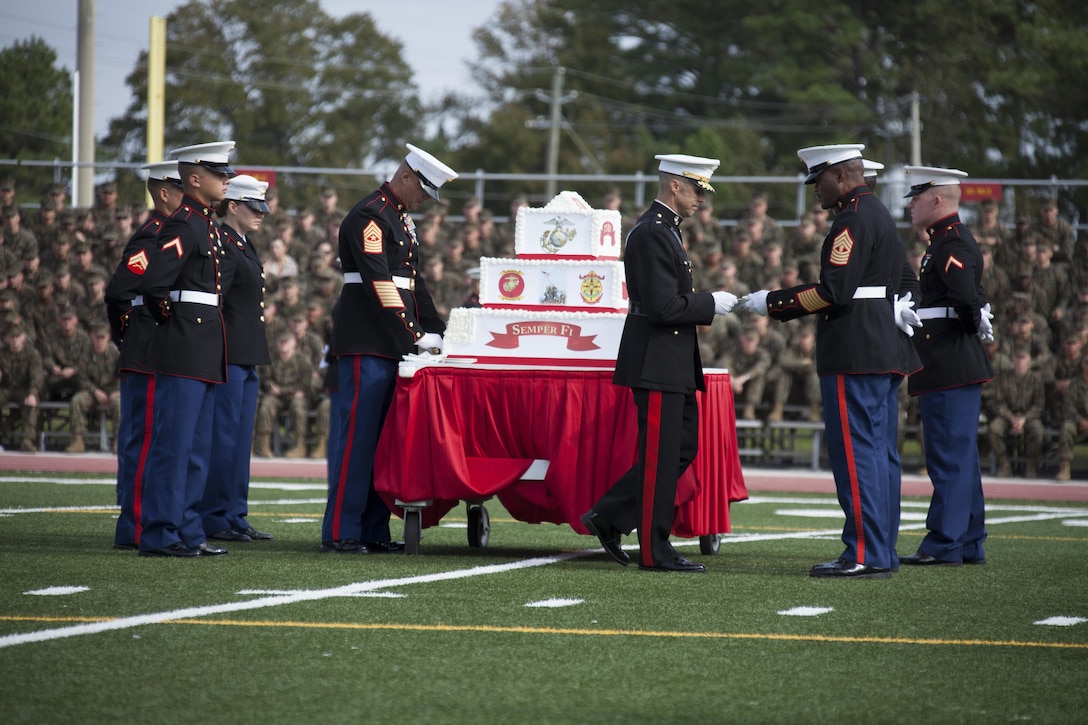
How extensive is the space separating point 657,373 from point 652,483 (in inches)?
21.7

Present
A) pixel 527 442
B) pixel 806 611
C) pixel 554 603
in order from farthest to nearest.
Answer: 1. pixel 527 442
2. pixel 554 603
3. pixel 806 611

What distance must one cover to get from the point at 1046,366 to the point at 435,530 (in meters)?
9.03

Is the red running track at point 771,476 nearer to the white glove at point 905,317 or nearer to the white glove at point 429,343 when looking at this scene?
the white glove at point 429,343

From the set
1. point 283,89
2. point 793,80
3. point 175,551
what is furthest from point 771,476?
point 283,89

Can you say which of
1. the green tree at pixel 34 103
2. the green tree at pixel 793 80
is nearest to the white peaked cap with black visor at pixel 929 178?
the green tree at pixel 793 80

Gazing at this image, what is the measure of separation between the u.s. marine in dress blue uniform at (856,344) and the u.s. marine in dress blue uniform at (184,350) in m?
2.97

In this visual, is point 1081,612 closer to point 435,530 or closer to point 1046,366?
point 435,530

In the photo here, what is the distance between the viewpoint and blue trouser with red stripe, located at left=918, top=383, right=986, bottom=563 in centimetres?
814

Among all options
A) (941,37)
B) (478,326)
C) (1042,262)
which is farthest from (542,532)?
(941,37)

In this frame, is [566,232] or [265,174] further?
[265,174]

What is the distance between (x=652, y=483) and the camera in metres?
7.33

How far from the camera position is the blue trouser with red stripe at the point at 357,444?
8094 mm

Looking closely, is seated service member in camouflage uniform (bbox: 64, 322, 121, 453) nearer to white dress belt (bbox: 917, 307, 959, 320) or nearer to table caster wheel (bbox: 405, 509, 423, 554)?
A: table caster wheel (bbox: 405, 509, 423, 554)

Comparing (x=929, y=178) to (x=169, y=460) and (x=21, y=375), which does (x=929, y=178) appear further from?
(x=21, y=375)
